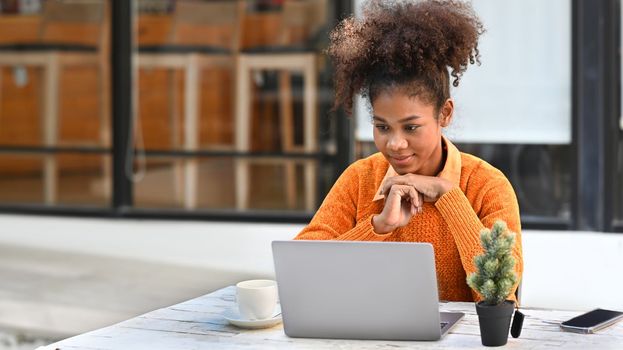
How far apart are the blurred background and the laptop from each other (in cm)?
258

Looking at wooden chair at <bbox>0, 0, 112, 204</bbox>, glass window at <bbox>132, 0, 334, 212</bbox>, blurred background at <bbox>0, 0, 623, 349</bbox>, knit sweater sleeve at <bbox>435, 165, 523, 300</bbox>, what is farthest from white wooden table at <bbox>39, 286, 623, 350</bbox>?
wooden chair at <bbox>0, 0, 112, 204</bbox>

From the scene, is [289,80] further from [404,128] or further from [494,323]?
[494,323]

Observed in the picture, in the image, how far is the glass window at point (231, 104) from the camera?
5297 millimetres

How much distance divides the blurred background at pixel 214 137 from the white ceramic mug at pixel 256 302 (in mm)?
2429

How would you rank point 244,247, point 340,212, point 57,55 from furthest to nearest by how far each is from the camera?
point 57,55, point 244,247, point 340,212

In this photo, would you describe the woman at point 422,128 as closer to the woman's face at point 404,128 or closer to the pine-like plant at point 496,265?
the woman's face at point 404,128

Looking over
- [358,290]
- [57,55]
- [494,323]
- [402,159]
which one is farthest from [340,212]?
[57,55]

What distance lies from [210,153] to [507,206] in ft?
11.2

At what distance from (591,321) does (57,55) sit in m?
4.36

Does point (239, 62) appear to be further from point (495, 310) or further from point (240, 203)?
point (495, 310)

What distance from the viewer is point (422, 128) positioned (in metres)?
2.30

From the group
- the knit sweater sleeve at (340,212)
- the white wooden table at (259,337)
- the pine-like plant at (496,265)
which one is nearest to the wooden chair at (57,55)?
the knit sweater sleeve at (340,212)

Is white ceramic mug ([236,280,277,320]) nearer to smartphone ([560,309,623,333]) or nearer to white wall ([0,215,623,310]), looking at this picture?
smartphone ([560,309,623,333])

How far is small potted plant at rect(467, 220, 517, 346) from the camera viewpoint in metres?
1.75
